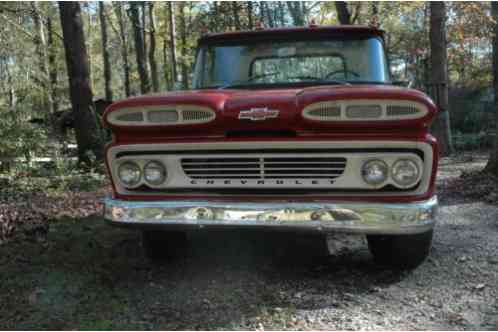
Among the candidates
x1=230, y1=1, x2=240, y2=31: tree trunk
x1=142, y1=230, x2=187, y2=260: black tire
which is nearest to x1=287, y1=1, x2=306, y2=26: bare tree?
x1=230, y1=1, x2=240, y2=31: tree trunk

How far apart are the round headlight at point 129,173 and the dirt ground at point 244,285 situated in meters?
0.71

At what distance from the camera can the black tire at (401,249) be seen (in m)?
3.17

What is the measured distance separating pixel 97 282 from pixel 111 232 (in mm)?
1378

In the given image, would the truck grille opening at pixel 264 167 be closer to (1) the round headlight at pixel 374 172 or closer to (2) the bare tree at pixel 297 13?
(1) the round headlight at pixel 374 172

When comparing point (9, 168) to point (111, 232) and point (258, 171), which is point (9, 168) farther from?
point (258, 171)

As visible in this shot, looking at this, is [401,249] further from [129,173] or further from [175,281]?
[129,173]

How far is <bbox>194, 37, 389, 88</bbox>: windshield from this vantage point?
3947 mm

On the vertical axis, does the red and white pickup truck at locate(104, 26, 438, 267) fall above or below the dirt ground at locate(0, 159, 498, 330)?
above

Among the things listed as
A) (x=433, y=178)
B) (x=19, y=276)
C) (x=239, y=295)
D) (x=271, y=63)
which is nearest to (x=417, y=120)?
(x=433, y=178)

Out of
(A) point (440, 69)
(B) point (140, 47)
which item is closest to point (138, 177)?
(A) point (440, 69)

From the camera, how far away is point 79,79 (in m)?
8.84

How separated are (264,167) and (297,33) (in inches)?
68.2

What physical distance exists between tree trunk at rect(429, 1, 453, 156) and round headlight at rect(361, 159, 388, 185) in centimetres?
813

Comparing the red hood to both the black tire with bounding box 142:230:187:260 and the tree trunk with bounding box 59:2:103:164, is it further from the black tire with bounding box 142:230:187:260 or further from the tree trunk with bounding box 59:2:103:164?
the tree trunk with bounding box 59:2:103:164
